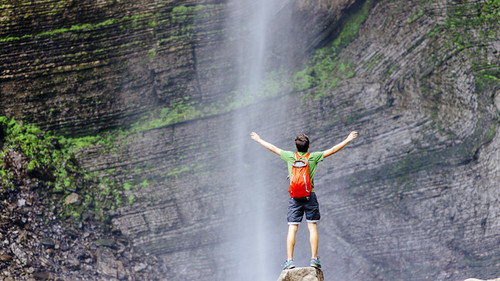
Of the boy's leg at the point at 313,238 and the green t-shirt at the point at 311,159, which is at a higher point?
the green t-shirt at the point at 311,159

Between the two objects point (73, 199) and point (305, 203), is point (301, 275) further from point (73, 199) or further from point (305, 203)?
point (73, 199)

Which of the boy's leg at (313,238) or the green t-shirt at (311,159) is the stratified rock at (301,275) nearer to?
the boy's leg at (313,238)

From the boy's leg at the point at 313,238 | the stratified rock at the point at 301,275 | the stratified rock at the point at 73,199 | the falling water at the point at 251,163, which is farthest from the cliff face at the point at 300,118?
the boy's leg at the point at 313,238

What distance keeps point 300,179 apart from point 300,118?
6.91 meters

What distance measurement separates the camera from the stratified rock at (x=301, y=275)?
6.03 m

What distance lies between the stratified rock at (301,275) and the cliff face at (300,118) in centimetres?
617

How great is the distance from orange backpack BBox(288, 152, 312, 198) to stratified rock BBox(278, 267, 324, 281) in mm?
926

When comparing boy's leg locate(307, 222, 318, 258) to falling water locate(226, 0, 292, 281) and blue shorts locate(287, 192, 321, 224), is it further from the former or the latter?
falling water locate(226, 0, 292, 281)

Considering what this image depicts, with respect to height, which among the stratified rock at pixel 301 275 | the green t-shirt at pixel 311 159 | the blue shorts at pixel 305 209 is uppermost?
the green t-shirt at pixel 311 159

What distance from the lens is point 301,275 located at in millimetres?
6074

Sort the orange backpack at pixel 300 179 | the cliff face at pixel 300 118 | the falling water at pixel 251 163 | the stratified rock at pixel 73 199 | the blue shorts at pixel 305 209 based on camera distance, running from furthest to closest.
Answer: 1. the falling water at pixel 251 163
2. the stratified rock at pixel 73 199
3. the cliff face at pixel 300 118
4. the blue shorts at pixel 305 209
5. the orange backpack at pixel 300 179

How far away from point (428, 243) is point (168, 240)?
608cm

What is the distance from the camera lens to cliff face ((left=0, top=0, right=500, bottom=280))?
1163 cm

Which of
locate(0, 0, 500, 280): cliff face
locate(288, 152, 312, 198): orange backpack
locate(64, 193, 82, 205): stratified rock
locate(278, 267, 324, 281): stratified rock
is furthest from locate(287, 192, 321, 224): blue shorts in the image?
locate(64, 193, 82, 205): stratified rock
